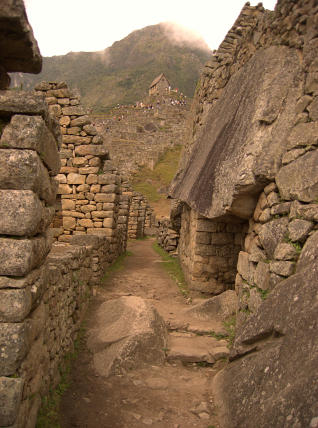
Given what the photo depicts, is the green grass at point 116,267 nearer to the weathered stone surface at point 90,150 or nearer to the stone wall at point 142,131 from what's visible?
the weathered stone surface at point 90,150

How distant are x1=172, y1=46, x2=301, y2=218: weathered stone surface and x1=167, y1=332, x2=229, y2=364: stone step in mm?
2082

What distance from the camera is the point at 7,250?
2559 millimetres

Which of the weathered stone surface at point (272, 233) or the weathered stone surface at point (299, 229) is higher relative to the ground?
the weathered stone surface at point (299, 229)

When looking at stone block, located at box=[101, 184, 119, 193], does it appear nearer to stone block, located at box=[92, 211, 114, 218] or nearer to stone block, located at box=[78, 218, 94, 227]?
stone block, located at box=[92, 211, 114, 218]

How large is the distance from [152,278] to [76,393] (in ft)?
19.6

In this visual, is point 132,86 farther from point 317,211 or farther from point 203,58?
point 317,211

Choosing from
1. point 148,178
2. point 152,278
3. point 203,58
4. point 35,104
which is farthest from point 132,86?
point 35,104

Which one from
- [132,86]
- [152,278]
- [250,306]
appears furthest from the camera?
[132,86]

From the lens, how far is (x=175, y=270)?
11000 mm

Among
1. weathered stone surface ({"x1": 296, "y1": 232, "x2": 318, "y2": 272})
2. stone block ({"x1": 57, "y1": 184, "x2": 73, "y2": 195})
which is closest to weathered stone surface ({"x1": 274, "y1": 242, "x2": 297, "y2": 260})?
weathered stone surface ({"x1": 296, "y1": 232, "x2": 318, "y2": 272})

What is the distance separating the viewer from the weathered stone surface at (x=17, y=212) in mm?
2592

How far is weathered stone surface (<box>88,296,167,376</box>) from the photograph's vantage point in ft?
14.8

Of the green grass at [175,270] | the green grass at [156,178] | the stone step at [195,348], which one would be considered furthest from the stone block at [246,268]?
the green grass at [156,178]

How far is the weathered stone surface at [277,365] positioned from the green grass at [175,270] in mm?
4530
